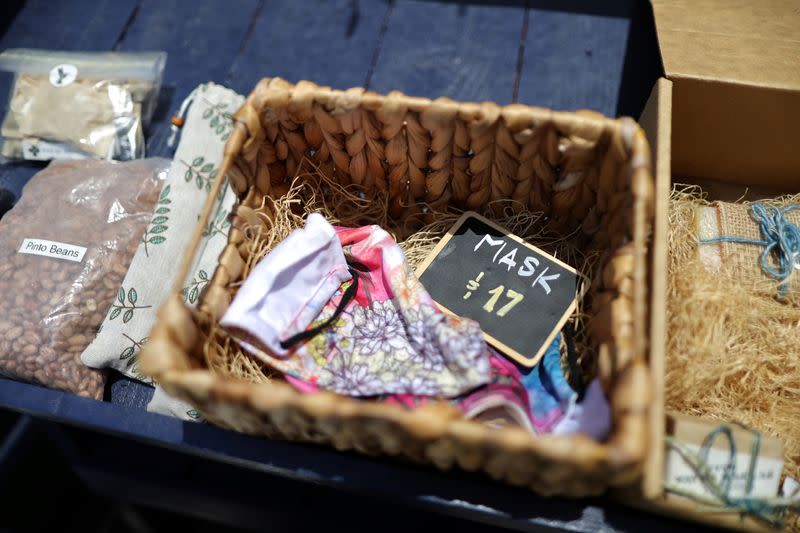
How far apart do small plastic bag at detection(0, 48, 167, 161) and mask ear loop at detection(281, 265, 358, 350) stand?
50cm

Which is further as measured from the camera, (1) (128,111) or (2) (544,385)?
(1) (128,111)

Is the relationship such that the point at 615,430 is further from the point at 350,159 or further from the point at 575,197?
the point at 350,159

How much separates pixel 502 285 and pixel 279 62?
656 millimetres

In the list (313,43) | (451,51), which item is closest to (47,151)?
(313,43)

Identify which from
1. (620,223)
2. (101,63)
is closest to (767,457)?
Result: (620,223)

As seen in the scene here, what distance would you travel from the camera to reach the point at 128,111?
1.02 meters

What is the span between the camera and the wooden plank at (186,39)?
3.59 feet

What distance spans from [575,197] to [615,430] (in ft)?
1.10

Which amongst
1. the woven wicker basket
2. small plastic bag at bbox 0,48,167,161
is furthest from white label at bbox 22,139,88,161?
the woven wicker basket

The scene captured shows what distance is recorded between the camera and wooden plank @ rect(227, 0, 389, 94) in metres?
1.09

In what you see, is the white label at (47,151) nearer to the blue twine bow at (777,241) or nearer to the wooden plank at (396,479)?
the wooden plank at (396,479)

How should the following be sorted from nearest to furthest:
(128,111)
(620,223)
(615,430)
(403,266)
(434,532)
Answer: (615,430) < (620,223) < (403,266) < (434,532) < (128,111)

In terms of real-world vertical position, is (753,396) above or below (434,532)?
above

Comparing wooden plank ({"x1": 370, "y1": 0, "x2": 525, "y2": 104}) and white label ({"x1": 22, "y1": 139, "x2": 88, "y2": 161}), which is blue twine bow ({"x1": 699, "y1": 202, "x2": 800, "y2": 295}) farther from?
white label ({"x1": 22, "y1": 139, "x2": 88, "y2": 161})
